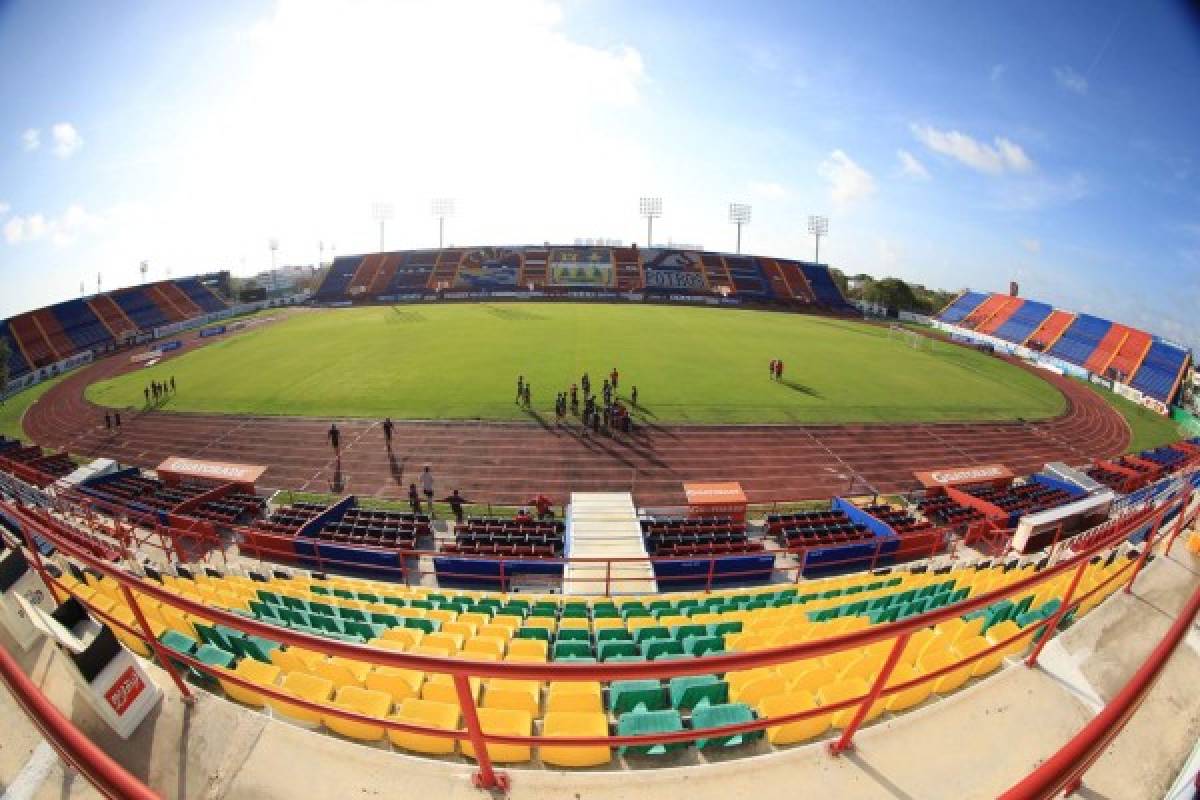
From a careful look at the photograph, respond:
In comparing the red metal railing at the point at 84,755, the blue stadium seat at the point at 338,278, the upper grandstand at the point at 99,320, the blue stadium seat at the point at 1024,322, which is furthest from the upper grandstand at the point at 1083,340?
the upper grandstand at the point at 99,320

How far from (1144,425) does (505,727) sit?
4095cm

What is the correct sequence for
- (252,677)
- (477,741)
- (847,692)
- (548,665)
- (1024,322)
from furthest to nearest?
(1024,322) → (252,677) → (847,692) → (477,741) → (548,665)

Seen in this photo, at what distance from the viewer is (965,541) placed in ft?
45.8

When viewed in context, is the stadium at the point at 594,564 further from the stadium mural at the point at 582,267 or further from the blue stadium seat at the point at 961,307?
the stadium mural at the point at 582,267

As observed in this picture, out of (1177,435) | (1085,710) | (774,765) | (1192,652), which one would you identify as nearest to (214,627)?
(774,765)

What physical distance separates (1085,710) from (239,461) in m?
23.3

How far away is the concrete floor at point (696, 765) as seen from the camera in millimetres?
2738

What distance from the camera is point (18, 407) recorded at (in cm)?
3078

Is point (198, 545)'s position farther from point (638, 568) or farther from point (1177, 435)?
point (1177, 435)

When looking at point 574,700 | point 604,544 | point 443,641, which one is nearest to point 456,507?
point 604,544

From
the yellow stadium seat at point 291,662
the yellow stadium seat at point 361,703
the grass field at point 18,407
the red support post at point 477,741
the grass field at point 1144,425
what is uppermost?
the red support post at point 477,741

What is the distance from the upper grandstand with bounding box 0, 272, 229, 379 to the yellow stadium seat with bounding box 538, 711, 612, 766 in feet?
172

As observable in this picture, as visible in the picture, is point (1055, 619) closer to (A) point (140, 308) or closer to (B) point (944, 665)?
(B) point (944, 665)

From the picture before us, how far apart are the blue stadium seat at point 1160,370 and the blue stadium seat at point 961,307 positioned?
18255mm
